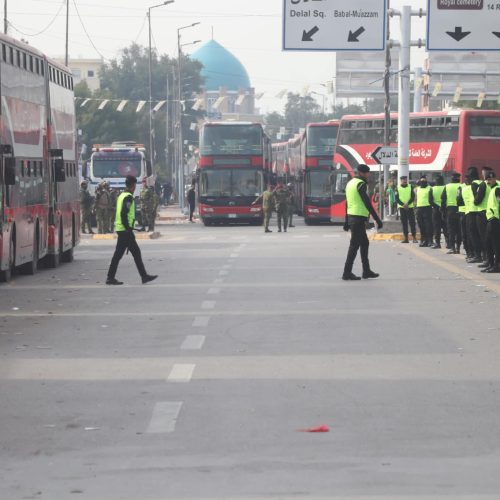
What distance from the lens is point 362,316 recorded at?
16.5m

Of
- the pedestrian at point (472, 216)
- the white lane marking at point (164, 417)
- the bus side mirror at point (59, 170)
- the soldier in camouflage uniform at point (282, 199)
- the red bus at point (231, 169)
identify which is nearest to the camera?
the white lane marking at point (164, 417)

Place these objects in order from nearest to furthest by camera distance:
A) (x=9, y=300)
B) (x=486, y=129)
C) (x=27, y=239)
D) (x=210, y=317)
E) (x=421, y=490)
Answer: (x=421, y=490) → (x=210, y=317) → (x=9, y=300) → (x=27, y=239) → (x=486, y=129)

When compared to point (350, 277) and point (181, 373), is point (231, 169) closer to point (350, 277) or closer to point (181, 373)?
point (350, 277)

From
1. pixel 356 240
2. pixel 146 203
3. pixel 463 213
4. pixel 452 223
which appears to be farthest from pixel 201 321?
pixel 146 203

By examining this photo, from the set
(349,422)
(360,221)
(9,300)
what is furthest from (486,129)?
(349,422)

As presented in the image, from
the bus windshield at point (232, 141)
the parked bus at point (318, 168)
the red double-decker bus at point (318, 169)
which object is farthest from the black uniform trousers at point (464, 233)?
the red double-decker bus at point (318, 169)

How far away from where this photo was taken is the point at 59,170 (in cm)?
2803

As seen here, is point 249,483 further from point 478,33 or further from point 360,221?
point 478,33

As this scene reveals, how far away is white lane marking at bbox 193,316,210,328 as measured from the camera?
15445 millimetres

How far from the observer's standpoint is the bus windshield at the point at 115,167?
5488 cm

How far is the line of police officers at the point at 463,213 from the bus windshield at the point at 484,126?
890 cm

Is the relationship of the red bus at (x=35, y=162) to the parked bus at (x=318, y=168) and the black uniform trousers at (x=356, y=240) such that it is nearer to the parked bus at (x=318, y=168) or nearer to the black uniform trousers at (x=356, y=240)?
the black uniform trousers at (x=356, y=240)

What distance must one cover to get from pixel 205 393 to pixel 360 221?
1294cm

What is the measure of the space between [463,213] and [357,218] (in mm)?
7555
